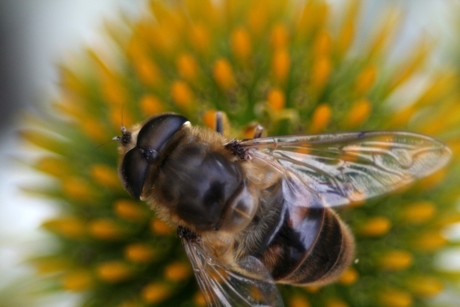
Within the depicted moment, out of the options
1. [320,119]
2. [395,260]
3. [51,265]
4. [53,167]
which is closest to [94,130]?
[53,167]

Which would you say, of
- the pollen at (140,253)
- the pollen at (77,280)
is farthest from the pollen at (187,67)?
the pollen at (77,280)

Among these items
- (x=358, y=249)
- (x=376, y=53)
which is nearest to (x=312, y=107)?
(x=376, y=53)

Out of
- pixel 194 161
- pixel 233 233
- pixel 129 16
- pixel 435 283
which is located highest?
pixel 129 16

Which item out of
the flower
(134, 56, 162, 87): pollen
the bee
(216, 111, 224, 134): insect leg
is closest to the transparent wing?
the bee

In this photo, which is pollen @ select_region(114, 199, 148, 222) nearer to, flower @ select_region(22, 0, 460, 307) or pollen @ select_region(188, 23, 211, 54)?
flower @ select_region(22, 0, 460, 307)

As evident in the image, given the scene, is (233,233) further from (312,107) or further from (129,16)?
(129,16)

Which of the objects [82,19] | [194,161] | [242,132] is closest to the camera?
[194,161]

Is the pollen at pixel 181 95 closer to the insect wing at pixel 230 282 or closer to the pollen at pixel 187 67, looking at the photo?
the pollen at pixel 187 67

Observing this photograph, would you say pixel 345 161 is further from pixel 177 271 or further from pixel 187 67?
pixel 187 67
